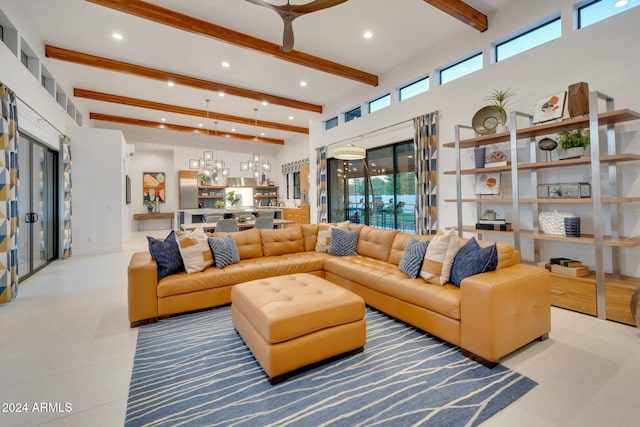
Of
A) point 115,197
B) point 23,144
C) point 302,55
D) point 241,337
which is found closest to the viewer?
point 241,337

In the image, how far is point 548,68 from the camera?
3639mm

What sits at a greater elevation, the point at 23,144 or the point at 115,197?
the point at 23,144

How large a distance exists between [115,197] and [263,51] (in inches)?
199

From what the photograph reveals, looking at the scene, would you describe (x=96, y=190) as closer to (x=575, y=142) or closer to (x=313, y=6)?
(x=313, y=6)

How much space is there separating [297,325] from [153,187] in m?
11.3

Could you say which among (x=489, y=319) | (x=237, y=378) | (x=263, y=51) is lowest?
(x=237, y=378)

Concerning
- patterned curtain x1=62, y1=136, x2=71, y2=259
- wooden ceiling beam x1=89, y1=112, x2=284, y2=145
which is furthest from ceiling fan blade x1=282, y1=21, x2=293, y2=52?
wooden ceiling beam x1=89, y1=112, x2=284, y2=145

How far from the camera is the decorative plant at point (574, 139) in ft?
10.4

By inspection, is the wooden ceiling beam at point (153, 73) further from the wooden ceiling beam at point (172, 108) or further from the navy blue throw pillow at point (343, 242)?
the navy blue throw pillow at point (343, 242)

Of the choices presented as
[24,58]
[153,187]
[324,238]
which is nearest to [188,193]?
[153,187]

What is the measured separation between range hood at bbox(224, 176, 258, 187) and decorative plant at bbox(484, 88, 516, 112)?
30.6 feet

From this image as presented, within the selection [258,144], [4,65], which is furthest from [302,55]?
[258,144]

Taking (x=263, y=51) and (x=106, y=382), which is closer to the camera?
(x=106, y=382)

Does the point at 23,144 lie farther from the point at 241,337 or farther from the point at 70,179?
the point at 241,337
